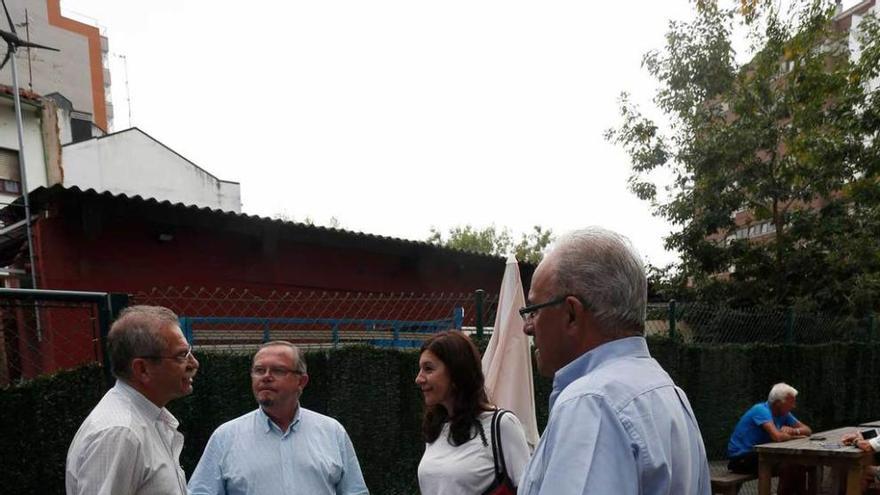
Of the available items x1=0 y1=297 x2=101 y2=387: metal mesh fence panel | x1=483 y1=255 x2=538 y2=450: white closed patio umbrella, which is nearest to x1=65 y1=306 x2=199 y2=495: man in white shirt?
x1=0 y1=297 x2=101 y2=387: metal mesh fence panel

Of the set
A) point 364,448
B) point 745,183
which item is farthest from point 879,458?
point 745,183

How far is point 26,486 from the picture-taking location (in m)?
3.73

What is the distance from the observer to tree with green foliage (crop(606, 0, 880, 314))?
12539 millimetres

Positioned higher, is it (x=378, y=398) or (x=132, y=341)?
(x=132, y=341)

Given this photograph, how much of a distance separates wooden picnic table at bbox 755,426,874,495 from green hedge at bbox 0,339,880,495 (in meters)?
2.25

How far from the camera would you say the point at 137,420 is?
2.36 metres

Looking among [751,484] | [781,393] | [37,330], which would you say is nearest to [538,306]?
[37,330]

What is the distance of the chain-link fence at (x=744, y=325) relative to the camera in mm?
9875

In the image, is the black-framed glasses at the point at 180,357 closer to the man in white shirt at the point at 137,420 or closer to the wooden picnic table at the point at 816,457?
the man in white shirt at the point at 137,420

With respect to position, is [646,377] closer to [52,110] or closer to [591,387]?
[591,387]

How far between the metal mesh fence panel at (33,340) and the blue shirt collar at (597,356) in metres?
3.15

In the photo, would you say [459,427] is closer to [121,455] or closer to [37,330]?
[121,455]

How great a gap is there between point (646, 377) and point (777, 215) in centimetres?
1353

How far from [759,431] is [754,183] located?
732 centimetres
